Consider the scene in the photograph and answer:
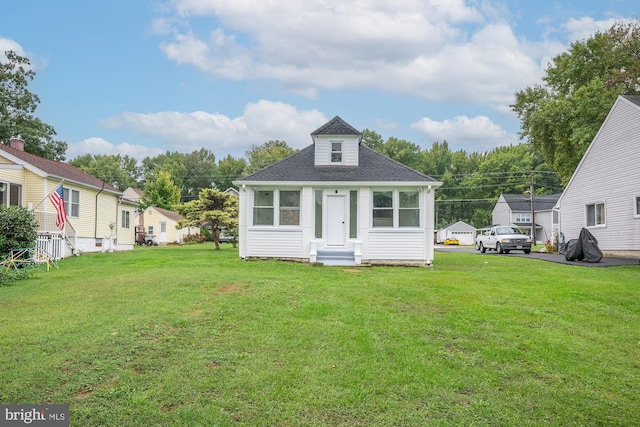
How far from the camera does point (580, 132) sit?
77.9ft

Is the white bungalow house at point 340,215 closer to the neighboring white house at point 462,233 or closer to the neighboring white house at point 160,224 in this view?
the neighboring white house at point 160,224

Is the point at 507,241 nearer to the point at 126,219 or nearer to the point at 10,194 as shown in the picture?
the point at 126,219

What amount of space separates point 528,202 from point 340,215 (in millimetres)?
44155

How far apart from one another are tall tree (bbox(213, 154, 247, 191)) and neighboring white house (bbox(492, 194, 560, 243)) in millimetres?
41078

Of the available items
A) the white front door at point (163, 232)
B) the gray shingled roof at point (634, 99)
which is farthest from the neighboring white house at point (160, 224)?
the gray shingled roof at point (634, 99)

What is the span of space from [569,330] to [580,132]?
20.8 metres

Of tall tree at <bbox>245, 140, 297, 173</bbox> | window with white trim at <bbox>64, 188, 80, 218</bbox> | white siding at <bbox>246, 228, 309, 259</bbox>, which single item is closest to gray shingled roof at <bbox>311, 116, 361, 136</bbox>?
white siding at <bbox>246, 228, 309, 259</bbox>

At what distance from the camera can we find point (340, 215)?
15.4 meters

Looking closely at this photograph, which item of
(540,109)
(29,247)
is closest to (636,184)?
(540,109)

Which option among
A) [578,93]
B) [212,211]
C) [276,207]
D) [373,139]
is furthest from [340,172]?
[373,139]

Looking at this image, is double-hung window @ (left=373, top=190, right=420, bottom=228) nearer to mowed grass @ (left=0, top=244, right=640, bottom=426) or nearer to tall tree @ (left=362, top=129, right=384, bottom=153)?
mowed grass @ (left=0, top=244, right=640, bottom=426)

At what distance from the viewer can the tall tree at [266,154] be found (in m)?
65.8

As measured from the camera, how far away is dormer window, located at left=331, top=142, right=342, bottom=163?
53.7ft

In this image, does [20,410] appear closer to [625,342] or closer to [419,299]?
[419,299]
